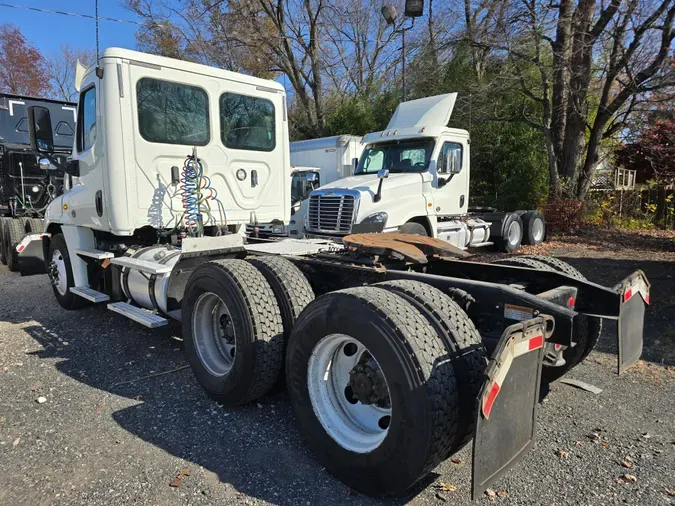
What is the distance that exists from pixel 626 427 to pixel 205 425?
306cm

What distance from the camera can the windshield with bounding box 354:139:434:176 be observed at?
10.5m

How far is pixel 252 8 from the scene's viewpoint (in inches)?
955

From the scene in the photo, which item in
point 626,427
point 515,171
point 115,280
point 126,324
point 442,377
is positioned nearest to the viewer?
point 442,377

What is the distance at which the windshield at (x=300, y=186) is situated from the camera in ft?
45.1

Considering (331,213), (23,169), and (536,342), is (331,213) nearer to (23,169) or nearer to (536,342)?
(23,169)

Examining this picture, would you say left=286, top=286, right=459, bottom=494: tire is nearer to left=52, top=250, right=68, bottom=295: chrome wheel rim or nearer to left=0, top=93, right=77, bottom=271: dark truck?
left=52, top=250, right=68, bottom=295: chrome wheel rim

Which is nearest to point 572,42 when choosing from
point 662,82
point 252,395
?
point 662,82

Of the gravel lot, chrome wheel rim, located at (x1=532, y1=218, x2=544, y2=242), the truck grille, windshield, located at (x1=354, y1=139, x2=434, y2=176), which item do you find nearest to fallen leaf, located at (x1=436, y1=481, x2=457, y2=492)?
the gravel lot

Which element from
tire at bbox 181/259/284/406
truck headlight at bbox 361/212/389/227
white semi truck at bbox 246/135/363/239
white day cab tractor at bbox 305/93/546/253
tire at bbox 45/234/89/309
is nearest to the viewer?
tire at bbox 181/259/284/406

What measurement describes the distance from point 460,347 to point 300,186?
11571mm

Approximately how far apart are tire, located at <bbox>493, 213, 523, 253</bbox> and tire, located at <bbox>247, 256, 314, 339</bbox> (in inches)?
385

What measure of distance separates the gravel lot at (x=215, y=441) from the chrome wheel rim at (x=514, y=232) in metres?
7.74

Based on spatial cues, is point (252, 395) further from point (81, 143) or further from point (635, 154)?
point (635, 154)

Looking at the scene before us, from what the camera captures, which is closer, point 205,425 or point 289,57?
point 205,425
